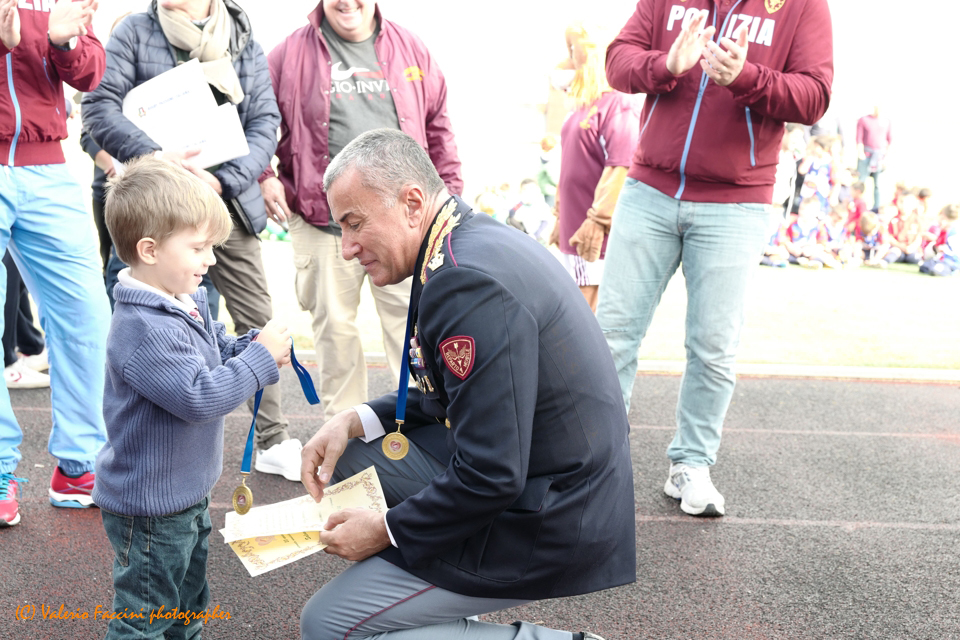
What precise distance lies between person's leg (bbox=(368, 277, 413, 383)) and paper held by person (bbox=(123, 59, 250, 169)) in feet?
2.69

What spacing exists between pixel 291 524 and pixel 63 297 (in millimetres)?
1503

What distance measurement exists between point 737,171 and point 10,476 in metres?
2.87

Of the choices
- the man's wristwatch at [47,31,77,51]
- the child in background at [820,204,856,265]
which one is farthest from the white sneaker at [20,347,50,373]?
the child in background at [820,204,856,265]

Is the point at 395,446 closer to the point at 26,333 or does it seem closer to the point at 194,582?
the point at 194,582

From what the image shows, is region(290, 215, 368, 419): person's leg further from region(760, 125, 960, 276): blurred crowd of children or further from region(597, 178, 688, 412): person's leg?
region(760, 125, 960, 276): blurred crowd of children

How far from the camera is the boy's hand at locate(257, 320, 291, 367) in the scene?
2051 millimetres

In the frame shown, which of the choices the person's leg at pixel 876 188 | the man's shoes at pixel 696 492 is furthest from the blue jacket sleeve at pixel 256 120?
the person's leg at pixel 876 188

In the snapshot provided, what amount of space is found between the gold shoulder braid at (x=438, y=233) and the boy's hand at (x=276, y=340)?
0.43m

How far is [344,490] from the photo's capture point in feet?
7.00

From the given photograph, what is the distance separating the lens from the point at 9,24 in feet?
8.59

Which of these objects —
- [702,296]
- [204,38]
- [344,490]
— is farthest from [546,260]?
[204,38]

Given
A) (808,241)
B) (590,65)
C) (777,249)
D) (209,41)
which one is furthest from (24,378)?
(808,241)

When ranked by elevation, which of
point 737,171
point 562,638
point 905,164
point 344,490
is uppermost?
point 737,171

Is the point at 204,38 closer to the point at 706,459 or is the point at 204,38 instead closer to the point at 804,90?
the point at 804,90
